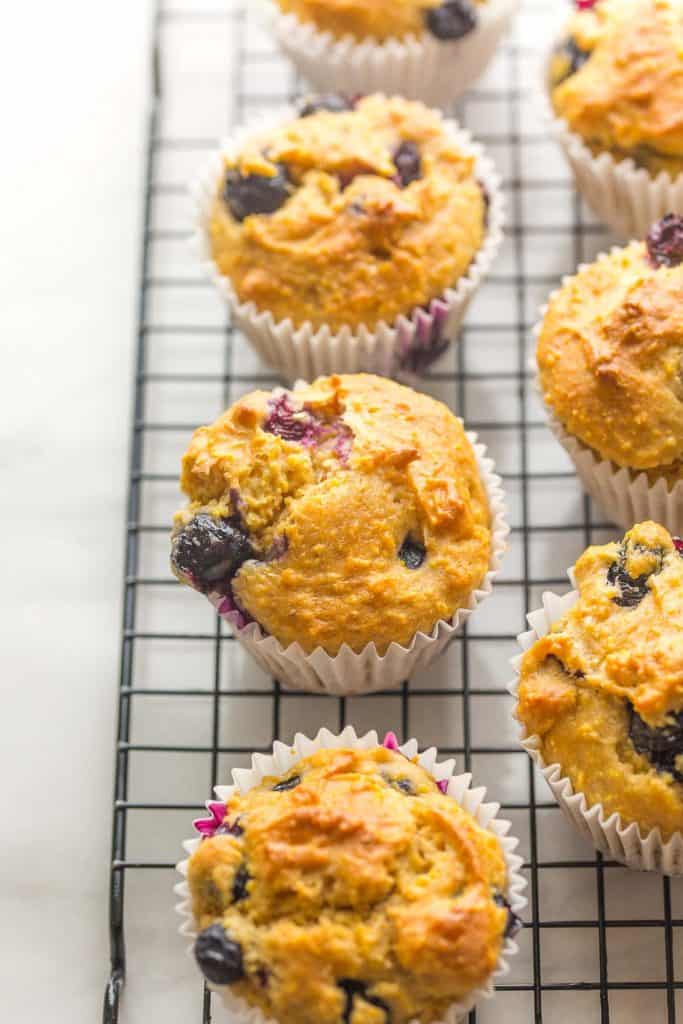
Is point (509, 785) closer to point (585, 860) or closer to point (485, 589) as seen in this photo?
point (585, 860)

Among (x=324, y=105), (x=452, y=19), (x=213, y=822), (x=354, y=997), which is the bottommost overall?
(x=354, y=997)

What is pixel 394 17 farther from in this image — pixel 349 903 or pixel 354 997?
pixel 354 997

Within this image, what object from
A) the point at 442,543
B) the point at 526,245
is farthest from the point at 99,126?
the point at 442,543

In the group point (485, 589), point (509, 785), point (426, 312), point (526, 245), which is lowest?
point (509, 785)

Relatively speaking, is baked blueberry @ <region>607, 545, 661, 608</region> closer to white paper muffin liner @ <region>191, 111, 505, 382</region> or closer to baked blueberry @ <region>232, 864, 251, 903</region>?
white paper muffin liner @ <region>191, 111, 505, 382</region>

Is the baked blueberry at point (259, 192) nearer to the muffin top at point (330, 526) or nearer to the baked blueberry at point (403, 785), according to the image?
the muffin top at point (330, 526)

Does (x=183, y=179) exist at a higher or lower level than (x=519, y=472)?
higher

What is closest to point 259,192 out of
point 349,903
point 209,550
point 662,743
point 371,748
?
point 209,550
